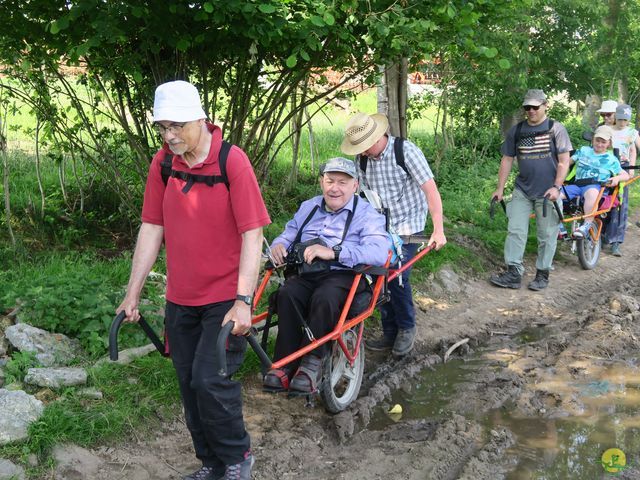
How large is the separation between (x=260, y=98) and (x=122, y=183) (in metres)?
1.72

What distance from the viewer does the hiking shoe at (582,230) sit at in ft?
31.8

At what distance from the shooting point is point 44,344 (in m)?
5.48

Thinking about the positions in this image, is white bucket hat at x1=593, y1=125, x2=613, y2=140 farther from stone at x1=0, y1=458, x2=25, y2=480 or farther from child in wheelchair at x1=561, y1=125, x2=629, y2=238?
stone at x1=0, y1=458, x2=25, y2=480

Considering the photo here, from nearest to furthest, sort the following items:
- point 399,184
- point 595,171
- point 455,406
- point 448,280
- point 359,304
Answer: point 359,304, point 455,406, point 399,184, point 448,280, point 595,171

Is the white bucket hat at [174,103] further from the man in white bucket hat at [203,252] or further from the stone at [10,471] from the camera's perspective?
the stone at [10,471]

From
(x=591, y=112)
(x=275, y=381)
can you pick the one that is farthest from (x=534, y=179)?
(x=591, y=112)

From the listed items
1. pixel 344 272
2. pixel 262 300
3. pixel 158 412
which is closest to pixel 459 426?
pixel 344 272

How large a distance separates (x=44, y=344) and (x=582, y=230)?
270 inches

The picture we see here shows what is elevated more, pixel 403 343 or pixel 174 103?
pixel 174 103

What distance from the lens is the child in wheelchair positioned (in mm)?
10250

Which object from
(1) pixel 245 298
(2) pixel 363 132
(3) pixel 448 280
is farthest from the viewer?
(3) pixel 448 280

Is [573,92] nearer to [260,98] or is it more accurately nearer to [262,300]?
[260,98]

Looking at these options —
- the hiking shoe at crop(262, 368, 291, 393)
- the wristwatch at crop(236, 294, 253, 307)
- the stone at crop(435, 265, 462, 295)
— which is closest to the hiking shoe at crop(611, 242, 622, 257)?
the stone at crop(435, 265, 462, 295)

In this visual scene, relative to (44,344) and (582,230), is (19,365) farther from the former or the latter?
(582,230)
